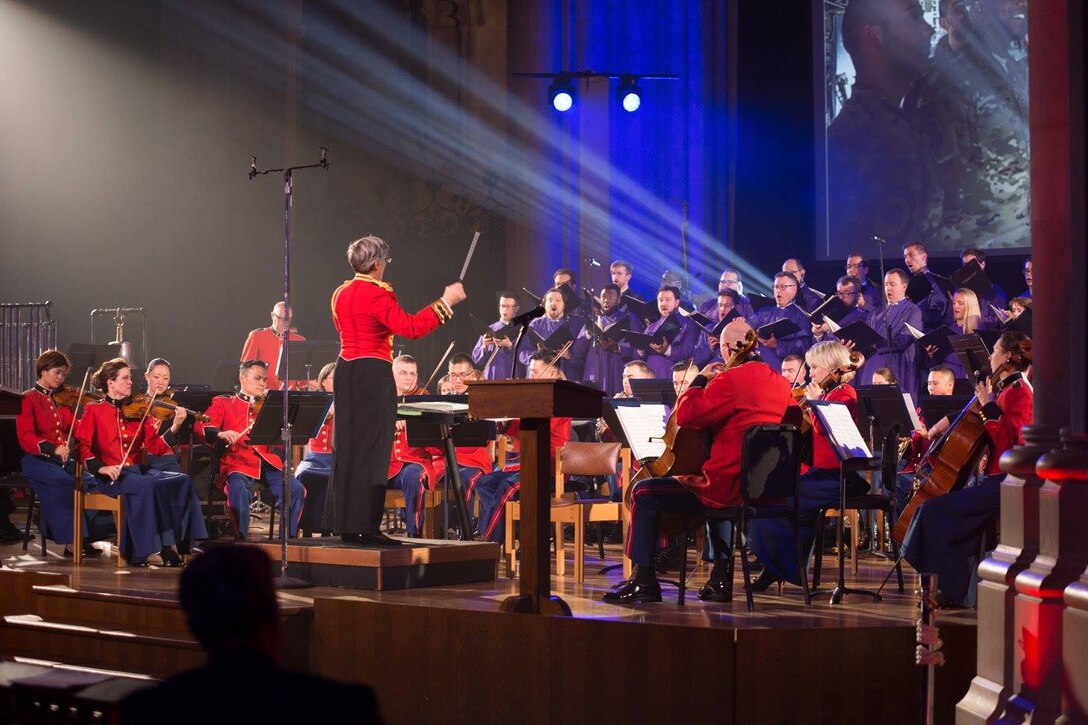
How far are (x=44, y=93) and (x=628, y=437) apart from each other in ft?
31.4

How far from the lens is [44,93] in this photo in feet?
45.2

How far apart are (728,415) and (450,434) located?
1.66 metres

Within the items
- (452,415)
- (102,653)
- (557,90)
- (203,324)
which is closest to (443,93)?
(557,90)

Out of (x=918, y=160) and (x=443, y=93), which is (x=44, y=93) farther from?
(x=918, y=160)

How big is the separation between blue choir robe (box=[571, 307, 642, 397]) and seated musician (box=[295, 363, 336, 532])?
3.12 meters

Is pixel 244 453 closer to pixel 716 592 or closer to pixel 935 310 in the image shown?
pixel 716 592

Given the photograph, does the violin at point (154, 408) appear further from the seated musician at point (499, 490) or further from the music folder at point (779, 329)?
the music folder at point (779, 329)

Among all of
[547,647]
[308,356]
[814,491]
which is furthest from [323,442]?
[547,647]

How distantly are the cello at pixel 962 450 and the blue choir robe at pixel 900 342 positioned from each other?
4.34 metres

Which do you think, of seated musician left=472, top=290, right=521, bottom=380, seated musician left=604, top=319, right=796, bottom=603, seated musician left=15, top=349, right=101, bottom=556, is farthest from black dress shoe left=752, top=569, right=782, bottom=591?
seated musician left=472, top=290, right=521, bottom=380

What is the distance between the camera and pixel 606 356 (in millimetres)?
11883

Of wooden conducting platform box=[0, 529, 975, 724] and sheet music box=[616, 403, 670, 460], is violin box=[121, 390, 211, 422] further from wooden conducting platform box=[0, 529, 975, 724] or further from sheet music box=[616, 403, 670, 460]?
sheet music box=[616, 403, 670, 460]

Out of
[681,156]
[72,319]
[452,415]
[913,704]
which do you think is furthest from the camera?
[72,319]

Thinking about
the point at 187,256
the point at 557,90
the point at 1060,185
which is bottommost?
the point at 1060,185
